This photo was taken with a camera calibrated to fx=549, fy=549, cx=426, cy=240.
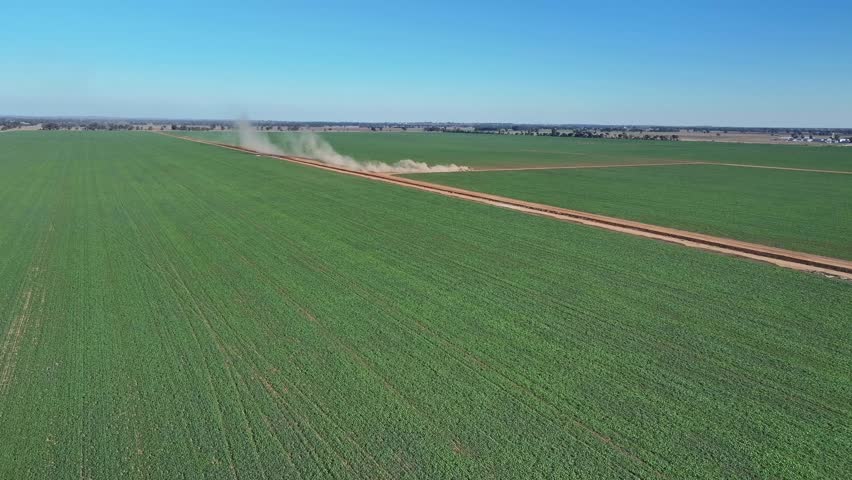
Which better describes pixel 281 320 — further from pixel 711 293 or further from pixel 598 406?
pixel 711 293

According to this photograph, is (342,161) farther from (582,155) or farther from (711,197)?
(582,155)

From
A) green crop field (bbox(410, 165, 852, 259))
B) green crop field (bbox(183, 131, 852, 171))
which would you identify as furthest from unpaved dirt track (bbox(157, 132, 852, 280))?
green crop field (bbox(183, 131, 852, 171))

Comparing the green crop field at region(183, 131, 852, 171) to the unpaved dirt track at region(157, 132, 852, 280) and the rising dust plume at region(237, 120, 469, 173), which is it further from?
the unpaved dirt track at region(157, 132, 852, 280)

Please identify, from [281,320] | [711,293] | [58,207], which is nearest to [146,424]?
[281,320]

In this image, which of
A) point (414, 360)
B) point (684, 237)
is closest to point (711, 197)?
point (684, 237)

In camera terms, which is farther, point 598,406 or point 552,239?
point 552,239

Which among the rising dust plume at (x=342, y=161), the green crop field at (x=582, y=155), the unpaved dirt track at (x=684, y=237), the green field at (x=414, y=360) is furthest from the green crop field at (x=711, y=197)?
the green crop field at (x=582, y=155)
